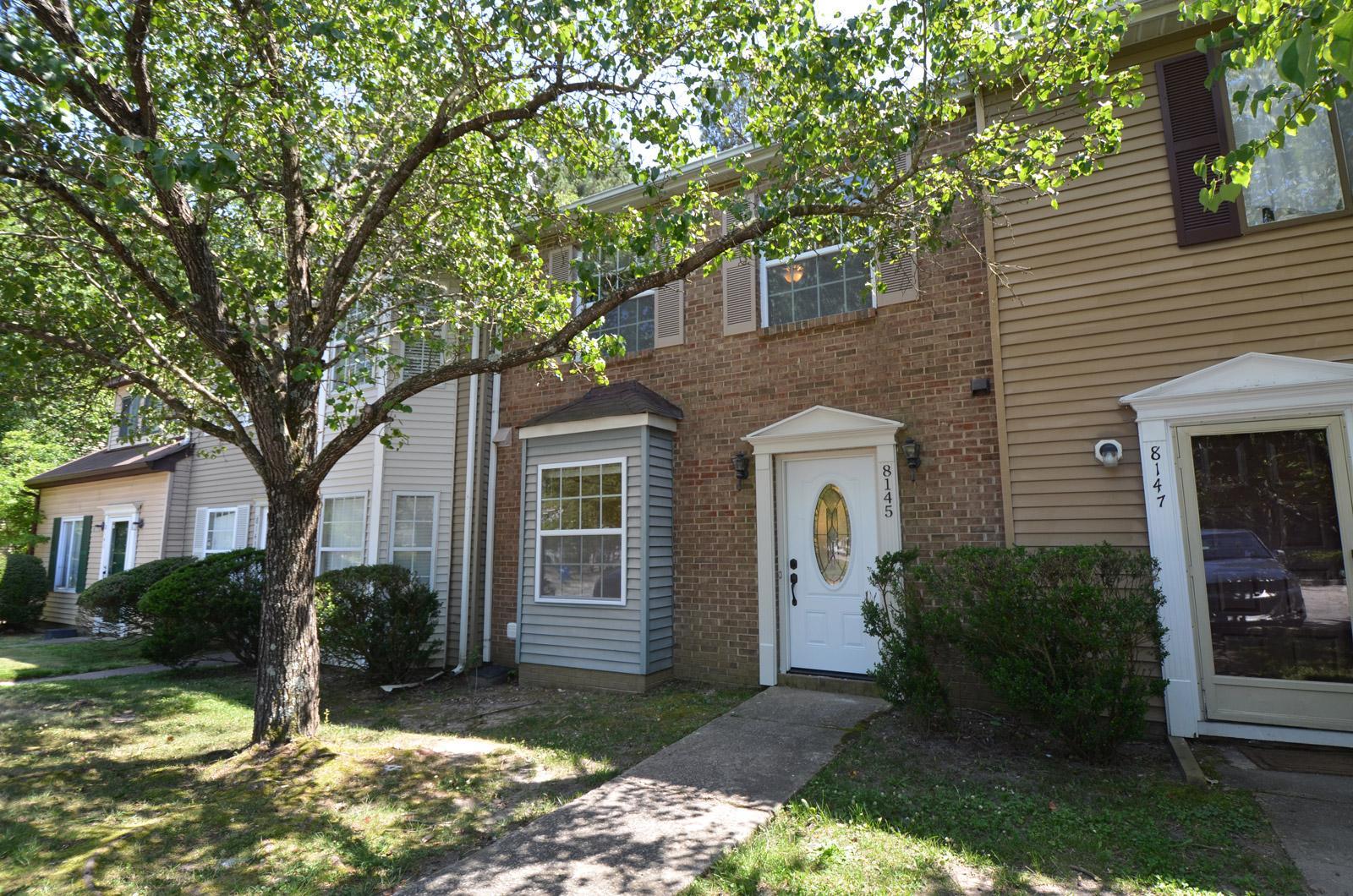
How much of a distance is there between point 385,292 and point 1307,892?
26.9 ft

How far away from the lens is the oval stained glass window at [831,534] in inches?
279

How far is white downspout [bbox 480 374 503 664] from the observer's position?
9.30 metres

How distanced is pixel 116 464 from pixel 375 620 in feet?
36.3

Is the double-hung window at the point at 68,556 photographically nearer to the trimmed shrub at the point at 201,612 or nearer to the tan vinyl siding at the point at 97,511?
the tan vinyl siding at the point at 97,511

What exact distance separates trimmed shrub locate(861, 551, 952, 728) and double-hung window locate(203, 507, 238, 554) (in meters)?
12.3

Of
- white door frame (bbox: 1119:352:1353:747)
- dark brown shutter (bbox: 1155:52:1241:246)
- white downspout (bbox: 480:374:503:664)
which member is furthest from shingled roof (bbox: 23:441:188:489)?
dark brown shutter (bbox: 1155:52:1241:246)

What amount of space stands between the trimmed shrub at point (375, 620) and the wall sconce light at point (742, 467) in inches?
167

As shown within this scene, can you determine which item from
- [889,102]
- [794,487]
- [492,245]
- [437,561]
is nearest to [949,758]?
[794,487]

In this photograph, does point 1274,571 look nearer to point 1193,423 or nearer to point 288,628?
point 1193,423

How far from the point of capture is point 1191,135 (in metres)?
5.79

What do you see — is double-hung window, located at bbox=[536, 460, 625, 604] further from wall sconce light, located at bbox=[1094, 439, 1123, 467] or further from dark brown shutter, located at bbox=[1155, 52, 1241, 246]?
dark brown shutter, located at bbox=[1155, 52, 1241, 246]

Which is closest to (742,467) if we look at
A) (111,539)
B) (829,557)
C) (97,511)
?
(829,557)

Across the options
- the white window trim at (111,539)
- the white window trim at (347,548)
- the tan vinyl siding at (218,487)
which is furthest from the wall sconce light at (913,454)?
the white window trim at (111,539)

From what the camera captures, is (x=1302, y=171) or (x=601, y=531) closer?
(x=1302, y=171)
